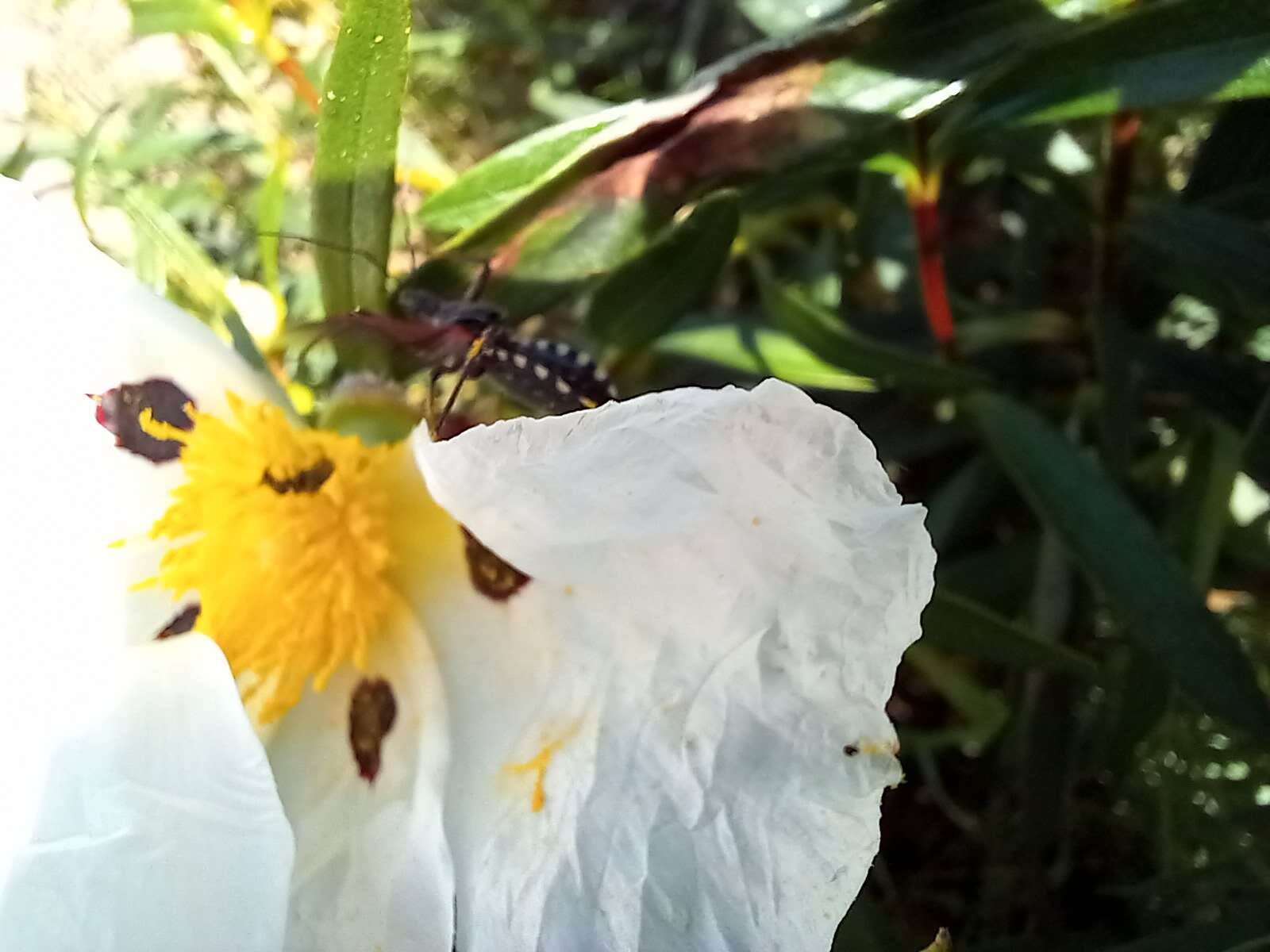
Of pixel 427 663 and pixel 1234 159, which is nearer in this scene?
pixel 427 663

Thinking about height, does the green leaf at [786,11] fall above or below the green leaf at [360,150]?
below

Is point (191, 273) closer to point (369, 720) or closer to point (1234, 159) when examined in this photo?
point (369, 720)

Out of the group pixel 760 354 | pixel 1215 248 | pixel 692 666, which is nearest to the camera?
pixel 692 666

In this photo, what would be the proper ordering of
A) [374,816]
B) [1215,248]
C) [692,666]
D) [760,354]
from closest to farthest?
[692,666] < [374,816] < [1215,248] < [760,354]

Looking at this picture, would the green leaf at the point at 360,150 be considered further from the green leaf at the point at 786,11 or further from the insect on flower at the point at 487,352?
the green leaf at the point at 786,11

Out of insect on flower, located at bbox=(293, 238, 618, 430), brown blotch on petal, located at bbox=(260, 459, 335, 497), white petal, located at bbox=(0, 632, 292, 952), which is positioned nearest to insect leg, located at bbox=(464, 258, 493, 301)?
insect on flower, located at bbox=(293, 238, 618, 430)

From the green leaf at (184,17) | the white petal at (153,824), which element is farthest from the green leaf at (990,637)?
the green leaf at (184,17)

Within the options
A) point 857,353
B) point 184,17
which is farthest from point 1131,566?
point 184,17
